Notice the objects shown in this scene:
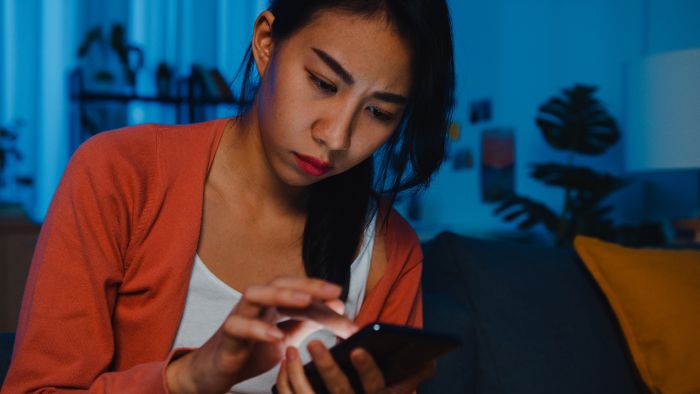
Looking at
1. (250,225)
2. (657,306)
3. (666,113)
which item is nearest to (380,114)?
(250,225)

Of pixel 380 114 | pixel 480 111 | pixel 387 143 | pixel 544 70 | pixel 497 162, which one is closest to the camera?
pixel 380 114

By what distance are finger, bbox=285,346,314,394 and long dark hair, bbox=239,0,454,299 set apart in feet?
1.37

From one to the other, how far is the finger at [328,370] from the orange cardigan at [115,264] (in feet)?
0.61

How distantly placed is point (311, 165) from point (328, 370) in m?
0.32

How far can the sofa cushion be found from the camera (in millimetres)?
1439

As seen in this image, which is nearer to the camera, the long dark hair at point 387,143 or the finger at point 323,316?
the finger at point 323,316

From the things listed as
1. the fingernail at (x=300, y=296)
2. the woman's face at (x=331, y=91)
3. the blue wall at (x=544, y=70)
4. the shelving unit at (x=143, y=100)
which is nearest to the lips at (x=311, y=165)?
the woman's face at (x=331, y=91)

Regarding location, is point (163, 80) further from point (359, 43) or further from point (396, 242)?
point (359, 43)

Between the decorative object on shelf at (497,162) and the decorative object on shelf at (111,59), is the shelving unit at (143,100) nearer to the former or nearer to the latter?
the decorative object on shelf at (111,59)

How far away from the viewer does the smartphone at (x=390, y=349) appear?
0.70 meters

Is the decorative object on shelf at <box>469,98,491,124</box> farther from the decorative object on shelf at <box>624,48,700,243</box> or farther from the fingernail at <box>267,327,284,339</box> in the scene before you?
the fingernail at <box>267,327,284,339</box>

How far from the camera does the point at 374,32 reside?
3.12 ft

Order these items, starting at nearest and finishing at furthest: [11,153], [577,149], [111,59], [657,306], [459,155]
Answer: [657,306] < [577,149] < [11,153] < [111,59] < [459,155]

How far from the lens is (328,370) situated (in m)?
0.77
